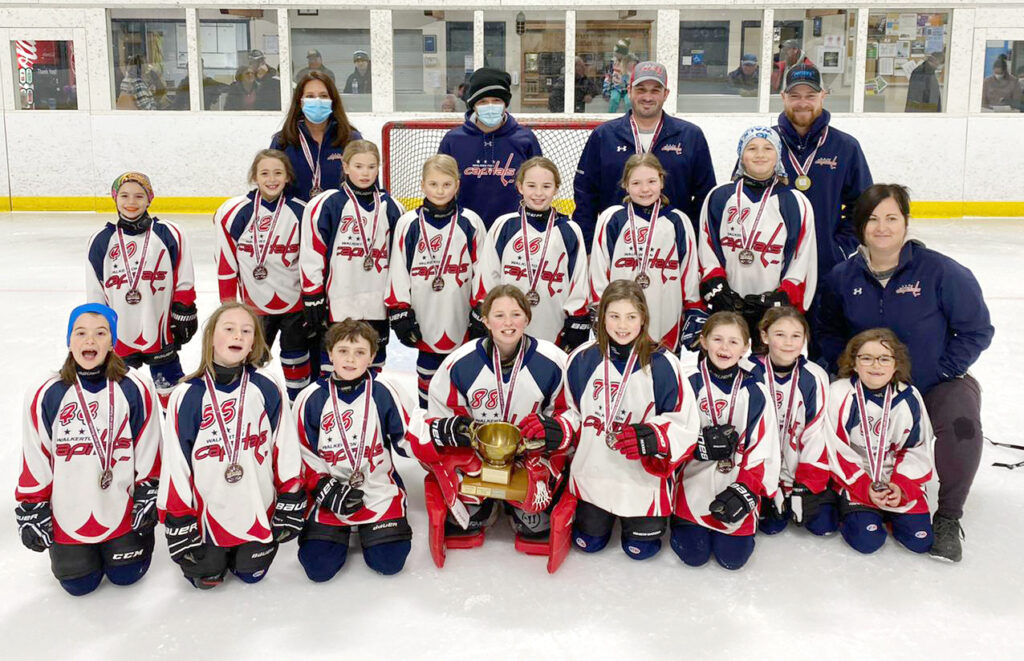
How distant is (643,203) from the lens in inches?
127

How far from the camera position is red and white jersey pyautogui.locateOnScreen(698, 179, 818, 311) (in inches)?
125

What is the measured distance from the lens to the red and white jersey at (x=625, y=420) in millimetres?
2711

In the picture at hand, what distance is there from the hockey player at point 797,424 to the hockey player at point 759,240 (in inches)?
13.4

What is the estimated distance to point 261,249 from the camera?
3496 mm

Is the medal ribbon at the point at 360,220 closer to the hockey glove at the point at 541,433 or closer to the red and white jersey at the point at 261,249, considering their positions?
the red and white jersey at the point at 261,249

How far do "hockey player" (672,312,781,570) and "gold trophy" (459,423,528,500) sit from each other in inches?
21.7

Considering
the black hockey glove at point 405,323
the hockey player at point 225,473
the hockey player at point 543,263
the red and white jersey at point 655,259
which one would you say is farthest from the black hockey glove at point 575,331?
the hockey player at point 225,473

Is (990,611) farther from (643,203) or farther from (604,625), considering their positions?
(643,203)

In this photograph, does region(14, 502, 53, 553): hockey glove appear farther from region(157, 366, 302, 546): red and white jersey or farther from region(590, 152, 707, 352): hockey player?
region(590, 152, 707, 352): hockey player

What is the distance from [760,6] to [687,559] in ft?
26.8

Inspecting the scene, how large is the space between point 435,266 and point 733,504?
1.41 m

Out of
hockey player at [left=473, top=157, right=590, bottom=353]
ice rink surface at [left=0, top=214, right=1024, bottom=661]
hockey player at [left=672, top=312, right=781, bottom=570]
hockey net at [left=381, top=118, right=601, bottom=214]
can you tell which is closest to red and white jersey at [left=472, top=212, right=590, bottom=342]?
hockey player at [left=473, top=157, right=590, bottom=353]

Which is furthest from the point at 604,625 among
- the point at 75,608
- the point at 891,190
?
the point at 891,190

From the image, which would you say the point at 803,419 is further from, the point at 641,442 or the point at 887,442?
the point at 641,442
